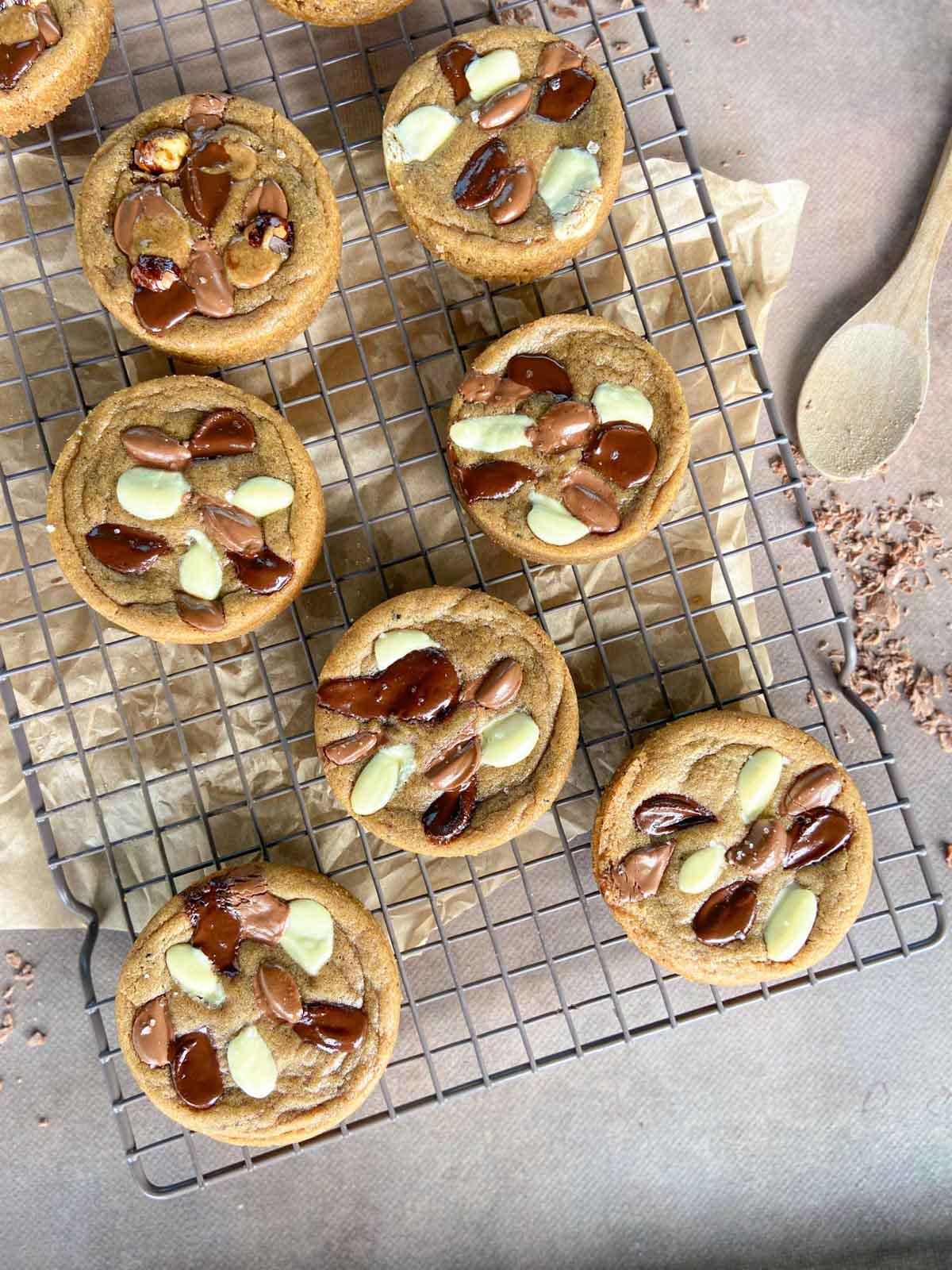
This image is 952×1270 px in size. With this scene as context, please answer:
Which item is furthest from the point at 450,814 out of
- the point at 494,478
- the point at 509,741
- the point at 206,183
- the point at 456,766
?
the point at 206,183

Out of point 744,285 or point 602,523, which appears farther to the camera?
point 744,285

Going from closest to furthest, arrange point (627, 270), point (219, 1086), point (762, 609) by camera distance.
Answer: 1. point (219, 1086)
2. point (627, 270)
3. point (762, 609)

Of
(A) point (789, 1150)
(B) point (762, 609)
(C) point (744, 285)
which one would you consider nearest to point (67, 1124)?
(A) point (789, 1150)

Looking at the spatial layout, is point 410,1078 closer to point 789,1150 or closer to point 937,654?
point 789,1150

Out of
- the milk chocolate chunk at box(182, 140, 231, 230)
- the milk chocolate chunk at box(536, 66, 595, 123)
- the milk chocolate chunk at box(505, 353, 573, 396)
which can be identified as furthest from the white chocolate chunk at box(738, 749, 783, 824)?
the milk chocolate chunk at box(182, 140, 231, 230)

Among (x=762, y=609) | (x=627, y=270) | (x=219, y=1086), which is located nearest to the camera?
(x=219, y=1086)

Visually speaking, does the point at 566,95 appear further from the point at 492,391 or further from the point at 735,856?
the point at 735,856
